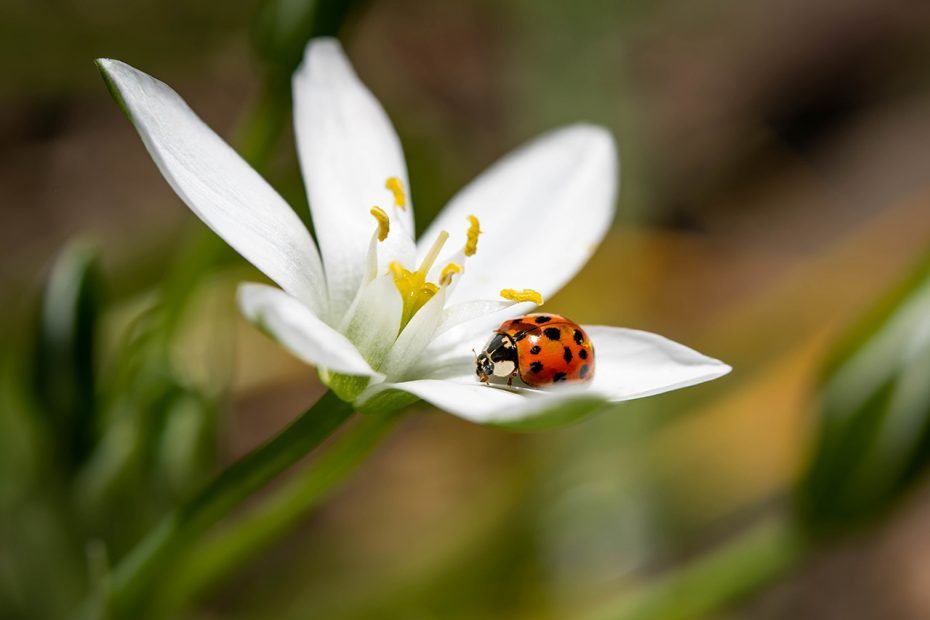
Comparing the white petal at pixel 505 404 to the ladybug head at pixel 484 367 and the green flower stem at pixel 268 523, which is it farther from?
the green flower stem at pixel 268 523

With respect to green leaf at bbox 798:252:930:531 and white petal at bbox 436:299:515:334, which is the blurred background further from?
white petal at bbox 436:299:515:334

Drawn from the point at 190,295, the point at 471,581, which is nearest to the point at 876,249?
the point at 471,581

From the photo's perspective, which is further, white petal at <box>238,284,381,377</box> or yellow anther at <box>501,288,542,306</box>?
yellow anther at <box>501,288,542,306</box>

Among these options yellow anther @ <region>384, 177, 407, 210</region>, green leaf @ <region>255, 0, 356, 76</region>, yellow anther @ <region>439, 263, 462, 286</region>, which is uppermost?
green leaf @ <region>255, 0, 356, 76</region>

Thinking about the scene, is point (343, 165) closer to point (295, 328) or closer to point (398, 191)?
point (398, 191)

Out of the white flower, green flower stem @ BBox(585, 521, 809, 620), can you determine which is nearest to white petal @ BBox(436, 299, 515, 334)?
the white flower

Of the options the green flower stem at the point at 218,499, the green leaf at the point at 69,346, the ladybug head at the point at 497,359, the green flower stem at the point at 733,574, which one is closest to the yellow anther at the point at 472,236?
the ladybug head at the point at 497,359
